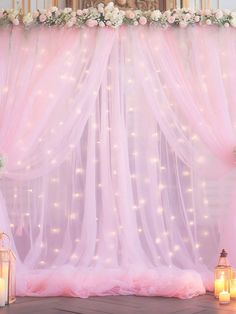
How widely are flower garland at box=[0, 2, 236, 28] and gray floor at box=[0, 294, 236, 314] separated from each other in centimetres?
215

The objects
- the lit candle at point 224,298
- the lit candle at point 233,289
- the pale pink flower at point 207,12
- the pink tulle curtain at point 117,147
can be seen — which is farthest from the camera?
the pale pink flower at point 207,12

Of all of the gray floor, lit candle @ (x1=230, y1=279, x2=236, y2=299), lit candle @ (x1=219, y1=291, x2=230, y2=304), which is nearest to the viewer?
the gray floor

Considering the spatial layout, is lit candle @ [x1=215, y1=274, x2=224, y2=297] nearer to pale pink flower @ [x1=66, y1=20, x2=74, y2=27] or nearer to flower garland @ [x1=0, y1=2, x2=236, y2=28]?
flower garland @ [x1=0, y1=2, x2=236, y2=28]

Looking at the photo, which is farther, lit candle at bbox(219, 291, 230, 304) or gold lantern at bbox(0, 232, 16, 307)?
lit candle at bbox(219, 291, 230, 304)

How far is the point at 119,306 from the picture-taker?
10.7 feet

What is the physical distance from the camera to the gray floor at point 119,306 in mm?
3102

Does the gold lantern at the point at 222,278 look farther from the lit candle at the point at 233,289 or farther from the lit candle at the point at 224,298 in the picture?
the lit candle at the point at 224,298

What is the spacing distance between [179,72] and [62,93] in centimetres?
97

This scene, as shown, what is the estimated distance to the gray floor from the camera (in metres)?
3.10

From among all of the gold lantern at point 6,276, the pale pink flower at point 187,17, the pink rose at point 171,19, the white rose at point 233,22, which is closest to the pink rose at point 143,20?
the pink rose at point 171,19

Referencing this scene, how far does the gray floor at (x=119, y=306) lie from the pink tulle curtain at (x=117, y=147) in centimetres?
34


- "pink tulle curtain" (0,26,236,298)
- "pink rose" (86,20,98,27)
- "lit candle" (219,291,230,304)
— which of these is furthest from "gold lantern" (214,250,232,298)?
"pink rose" (86,20,98,27)

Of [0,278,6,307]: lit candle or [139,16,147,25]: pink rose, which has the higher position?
[139,16,147,25]: pink rose

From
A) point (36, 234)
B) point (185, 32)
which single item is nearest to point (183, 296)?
Result: point (36, 234)
